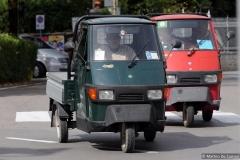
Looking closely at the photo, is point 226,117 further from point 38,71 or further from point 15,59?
point 38,71

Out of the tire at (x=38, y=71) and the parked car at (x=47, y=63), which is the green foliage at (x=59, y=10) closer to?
the parked car at (x=47, y=63)

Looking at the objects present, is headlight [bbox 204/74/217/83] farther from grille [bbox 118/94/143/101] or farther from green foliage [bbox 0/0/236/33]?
green foliage [bbox 0/0/236/33]

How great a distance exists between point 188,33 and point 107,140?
352 cm

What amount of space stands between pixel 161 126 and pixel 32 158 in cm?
195

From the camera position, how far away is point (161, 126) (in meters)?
10.7

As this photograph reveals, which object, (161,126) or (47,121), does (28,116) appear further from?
(161,126)

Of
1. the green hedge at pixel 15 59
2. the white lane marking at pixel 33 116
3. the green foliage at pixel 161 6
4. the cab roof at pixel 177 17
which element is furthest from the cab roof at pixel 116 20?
the green foliage at pixel 161 6

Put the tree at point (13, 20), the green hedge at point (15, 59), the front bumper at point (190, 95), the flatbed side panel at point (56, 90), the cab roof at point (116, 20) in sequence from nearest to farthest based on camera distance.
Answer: the cab roof at point (116, 20), the flatbed side panel at point (56, 90), the front bumper at point (190, 95), the green hedge at point (15, 59), the tree at point (13, 20)

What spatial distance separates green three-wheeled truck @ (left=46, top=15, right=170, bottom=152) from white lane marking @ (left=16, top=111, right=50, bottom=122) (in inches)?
145

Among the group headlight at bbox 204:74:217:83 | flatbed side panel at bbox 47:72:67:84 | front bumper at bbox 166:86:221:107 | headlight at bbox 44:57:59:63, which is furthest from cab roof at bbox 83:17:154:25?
headlight at bbox 44:57:59:63

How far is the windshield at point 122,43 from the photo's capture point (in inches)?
434

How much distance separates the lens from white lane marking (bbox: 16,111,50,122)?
1541 cm

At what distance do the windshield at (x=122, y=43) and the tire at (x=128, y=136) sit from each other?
109 centimetres

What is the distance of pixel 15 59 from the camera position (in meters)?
26.2
